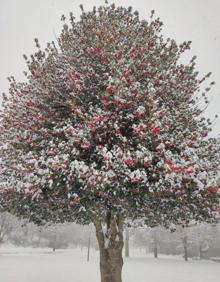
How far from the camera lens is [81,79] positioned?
9.08 m

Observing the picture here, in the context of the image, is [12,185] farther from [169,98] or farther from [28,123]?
[169,98]

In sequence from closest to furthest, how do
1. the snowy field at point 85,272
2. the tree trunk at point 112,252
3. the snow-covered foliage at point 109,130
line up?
the snow-covered foliage at point 109,130 < the tree trunk at point 112,252 < the snowy field at point 85,272

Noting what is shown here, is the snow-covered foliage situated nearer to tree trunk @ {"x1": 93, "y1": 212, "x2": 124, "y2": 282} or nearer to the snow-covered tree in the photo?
the snow-covered tree

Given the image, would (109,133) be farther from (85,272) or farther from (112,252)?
(85,272)

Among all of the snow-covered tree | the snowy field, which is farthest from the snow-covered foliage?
the snowy field

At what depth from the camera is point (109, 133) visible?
26.5 feet

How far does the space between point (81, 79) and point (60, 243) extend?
7136 cm

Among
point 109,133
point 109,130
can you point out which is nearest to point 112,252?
point 109,133

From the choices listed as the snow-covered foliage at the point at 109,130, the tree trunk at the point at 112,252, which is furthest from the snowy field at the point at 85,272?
the snow-covered foliage at the point at 109,130

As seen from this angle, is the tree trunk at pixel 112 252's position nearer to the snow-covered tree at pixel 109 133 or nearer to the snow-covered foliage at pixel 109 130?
the snow-covered tree at pixel 109 133

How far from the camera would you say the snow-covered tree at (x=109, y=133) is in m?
7.61

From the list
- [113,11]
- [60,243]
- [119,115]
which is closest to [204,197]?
[119,115]

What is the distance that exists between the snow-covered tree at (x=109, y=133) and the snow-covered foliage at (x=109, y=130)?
0.04 m

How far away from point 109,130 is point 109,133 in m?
0.32
